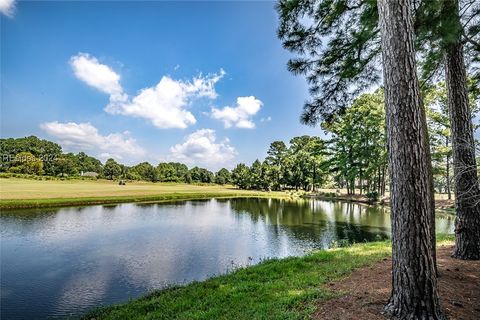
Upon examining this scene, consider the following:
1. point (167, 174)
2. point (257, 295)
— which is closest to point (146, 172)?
point (167, 174)

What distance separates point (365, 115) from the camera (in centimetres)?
3456

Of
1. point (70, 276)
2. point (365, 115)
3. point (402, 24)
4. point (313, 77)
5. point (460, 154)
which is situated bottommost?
point (70, 276)

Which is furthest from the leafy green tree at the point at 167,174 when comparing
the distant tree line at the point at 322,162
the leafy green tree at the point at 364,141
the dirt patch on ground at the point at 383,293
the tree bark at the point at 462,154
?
the tree bark at the point at 462,154

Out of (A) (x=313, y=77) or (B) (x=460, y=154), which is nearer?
(B) (x=460, y=154)

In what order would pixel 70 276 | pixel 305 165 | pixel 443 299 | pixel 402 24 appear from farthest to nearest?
pixel 305 165 → pixel 70 276 → pixel 443 299 → pixel 402 24

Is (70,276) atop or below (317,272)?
below

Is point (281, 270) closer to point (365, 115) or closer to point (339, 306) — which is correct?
point (339, 306)

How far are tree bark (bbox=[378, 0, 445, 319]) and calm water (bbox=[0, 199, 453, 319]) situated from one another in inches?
270

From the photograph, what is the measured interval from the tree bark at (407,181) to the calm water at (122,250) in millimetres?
6857

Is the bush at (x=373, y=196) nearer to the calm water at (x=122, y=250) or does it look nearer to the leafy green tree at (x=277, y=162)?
the calm water at (x=122, y=250)

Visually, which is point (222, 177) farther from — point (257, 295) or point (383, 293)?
point (383, 293)

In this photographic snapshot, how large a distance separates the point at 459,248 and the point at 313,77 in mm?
5361

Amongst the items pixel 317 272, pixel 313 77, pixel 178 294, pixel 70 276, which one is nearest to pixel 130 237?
pixel 70 276

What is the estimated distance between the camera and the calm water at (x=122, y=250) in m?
8.40
